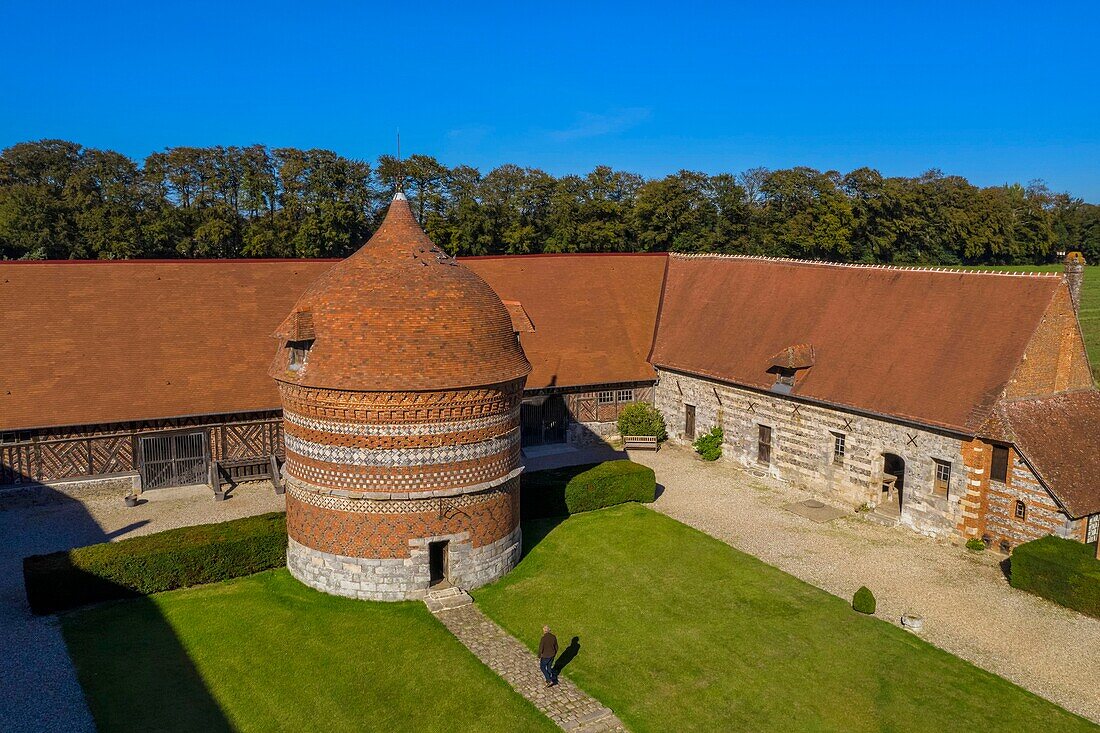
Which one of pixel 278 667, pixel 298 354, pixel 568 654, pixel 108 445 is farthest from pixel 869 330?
pixel 108 445

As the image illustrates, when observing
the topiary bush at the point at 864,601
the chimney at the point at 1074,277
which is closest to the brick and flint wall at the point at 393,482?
the topiary bush at the point at 864,601

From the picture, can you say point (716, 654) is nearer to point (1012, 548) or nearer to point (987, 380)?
point (1012, 548)

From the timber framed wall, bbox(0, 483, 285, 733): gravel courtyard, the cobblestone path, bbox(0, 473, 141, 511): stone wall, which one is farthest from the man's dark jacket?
bbox(0, 473, 141, 511): stone wall

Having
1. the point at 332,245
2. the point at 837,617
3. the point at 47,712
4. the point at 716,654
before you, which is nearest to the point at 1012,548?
the point at 837,617

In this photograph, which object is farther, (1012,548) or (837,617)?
(1012,548)

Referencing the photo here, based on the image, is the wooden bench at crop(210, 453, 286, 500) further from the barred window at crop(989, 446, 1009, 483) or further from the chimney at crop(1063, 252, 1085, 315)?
the chimney at crop(1063, 252, 1085, 315)

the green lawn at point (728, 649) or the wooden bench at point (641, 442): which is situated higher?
the wooden bench at point (641, 442)

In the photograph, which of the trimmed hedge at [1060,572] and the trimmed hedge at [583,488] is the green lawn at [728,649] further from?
the trimmed hedge at [1060,572]
